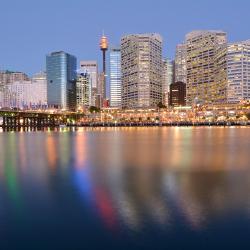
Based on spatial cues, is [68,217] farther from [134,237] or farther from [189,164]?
[189,164]

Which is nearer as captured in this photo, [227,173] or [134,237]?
[134,237]

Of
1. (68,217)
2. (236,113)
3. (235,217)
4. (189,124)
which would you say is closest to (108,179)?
(68,217)

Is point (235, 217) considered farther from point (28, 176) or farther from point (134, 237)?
point (28, 176)

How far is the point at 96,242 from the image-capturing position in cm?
977

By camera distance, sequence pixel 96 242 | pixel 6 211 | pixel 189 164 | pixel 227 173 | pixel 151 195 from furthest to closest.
Result: 1. pixel 189 164
2. pixel 227 173
3. pixel 151 195
4. pixel 6 211
5. pixel 96 242

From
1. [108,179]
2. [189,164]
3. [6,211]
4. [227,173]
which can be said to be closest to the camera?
[6,211]

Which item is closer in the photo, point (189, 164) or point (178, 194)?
point (178, 194)

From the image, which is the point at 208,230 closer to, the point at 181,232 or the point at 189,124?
the point at 181,232

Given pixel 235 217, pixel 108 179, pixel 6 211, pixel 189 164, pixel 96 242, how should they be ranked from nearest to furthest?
pixel 96 242 < pixel 235 217 < pixel 6 211 < pixel 108 179 < pixel 189 164

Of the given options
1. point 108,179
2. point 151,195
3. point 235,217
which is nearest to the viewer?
point 235,217

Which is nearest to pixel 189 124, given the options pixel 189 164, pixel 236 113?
pixel 236 113

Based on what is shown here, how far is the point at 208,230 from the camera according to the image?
10.4m

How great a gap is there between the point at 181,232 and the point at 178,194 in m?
4.51

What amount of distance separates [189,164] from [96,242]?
1553cm
